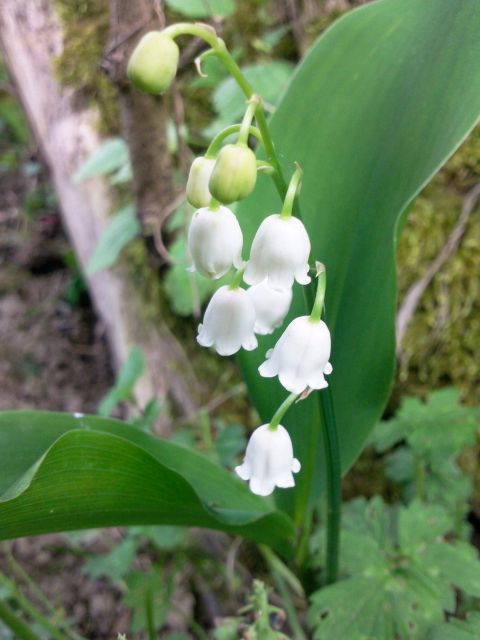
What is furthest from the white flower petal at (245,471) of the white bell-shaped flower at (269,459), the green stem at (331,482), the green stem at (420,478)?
the green stem at (420,478)

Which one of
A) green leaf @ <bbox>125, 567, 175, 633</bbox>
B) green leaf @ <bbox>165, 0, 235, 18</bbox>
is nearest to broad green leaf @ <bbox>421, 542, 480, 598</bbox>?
green leaf @ <bbox>125, 567, 175, 633</bbox>

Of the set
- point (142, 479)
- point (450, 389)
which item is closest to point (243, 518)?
point (142, 479)

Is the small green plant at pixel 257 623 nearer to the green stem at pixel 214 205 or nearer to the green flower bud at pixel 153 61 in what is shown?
the green stem at pixel 214 205

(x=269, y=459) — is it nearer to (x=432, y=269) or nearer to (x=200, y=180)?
(x=200, y=180)

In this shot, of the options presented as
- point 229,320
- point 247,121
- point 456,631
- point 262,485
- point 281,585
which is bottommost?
point 281,585

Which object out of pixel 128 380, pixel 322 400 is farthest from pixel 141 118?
pixel 322 400
